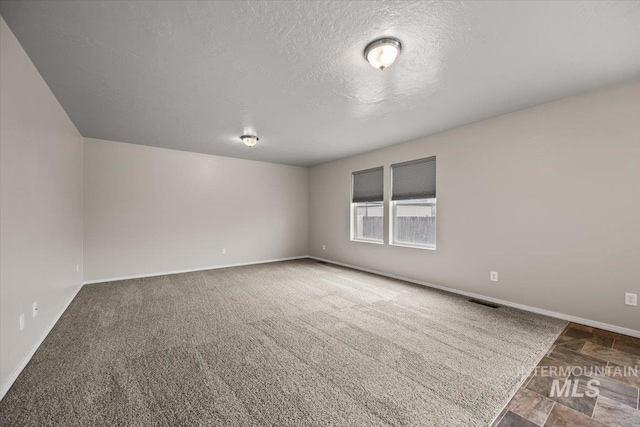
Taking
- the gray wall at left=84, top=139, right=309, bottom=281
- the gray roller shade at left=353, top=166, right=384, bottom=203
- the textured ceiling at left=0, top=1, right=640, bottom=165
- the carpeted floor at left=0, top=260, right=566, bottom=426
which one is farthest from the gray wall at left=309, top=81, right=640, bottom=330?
the gray wall at left=84, top=139, right=309, bottom=281

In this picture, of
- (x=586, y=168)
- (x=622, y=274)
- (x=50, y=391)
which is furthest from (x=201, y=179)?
(x=622, y=274)

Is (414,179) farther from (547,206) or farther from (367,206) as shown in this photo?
(547,206)

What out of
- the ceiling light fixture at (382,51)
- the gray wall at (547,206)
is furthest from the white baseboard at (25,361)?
the gray wall at (547,206)

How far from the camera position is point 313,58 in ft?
7.34

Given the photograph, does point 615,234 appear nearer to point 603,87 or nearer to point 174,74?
point 603,87

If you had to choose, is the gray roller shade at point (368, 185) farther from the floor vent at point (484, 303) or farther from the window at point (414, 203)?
the floor vent at point (484, 303)

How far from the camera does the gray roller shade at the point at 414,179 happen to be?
175 inches

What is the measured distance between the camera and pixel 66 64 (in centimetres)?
231

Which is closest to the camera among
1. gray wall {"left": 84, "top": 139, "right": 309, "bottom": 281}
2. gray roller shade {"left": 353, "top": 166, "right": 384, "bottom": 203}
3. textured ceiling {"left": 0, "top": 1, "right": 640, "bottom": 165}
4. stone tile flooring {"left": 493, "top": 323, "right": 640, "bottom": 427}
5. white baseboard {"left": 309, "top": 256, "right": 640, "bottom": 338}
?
stone tile flooring {"left": 493, "top": 323, "right": 640, "bottom": 427}

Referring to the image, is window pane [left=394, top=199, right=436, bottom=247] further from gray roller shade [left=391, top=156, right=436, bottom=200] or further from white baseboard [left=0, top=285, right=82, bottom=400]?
white baseboard [left=0, top=285, right=82, bottom=400]

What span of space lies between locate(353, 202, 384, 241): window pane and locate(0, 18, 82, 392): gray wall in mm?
4845

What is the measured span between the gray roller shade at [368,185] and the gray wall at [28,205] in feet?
15.7

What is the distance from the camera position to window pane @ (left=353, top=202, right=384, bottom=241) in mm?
5414

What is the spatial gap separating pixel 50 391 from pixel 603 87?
5.55 meters
